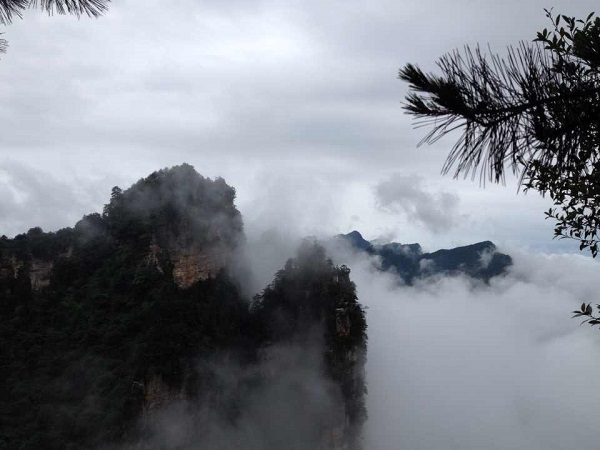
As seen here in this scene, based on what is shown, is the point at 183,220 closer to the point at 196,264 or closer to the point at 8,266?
the point at 196,264

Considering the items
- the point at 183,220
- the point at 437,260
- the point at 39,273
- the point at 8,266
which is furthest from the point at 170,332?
the point at 437,260

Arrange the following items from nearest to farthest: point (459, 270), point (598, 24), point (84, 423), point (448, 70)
→ point (598, 24)
point (448, 70)
point (84, 423)
point (459, 270)

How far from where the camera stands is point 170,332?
24.4 metres

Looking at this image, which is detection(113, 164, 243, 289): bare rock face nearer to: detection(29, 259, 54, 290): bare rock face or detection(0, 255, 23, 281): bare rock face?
detection(29, 259, 54, 290): bare rock face

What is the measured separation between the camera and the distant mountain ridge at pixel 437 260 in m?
97.6

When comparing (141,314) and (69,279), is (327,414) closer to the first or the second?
(141,314)

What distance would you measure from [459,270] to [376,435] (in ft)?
254

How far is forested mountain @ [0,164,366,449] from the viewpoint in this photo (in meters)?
23.1

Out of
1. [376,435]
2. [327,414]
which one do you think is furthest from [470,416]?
[327,414]

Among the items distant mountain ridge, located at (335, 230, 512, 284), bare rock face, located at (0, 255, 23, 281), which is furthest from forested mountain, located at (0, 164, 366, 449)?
distant mountain ridge, located at (335, 230, 512, 284)

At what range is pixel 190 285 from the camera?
88.5 feet

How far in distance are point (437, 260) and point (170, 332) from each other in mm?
88592

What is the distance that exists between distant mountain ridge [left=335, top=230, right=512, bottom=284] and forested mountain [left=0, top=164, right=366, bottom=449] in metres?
62.7

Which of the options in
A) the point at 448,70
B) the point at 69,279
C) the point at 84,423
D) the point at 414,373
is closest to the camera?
the point at 448,70
